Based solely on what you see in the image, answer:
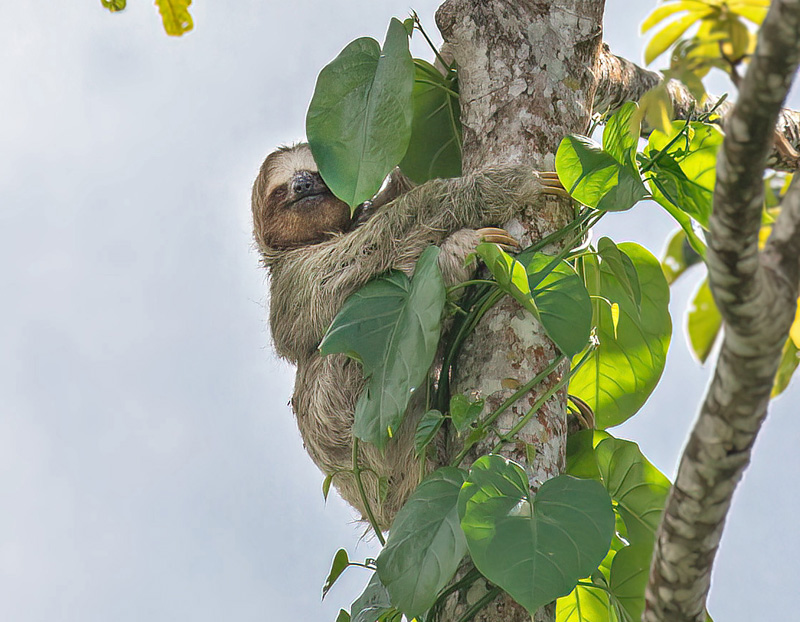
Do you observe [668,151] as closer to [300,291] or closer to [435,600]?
[435,600]

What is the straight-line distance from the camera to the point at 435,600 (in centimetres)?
229

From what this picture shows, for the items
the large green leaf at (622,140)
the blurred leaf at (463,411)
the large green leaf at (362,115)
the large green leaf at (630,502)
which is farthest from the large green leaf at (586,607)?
the large green leaf at (362,115)

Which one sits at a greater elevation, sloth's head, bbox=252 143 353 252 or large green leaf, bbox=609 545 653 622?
sloth's head, bbox=252 143 353 252

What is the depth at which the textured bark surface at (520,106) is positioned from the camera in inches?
102

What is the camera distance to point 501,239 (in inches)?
110

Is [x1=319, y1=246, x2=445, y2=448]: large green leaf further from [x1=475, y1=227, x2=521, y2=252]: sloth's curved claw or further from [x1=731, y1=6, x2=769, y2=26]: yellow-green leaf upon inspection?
[x1=731, y1=6, x2=769, y2=26]: yellow-green leaf

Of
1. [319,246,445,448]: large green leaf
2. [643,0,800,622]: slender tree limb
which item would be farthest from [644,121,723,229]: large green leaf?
[643,0,800,622]: slender tree limb

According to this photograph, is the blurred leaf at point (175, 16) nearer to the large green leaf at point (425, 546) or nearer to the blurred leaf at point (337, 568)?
the large green leaf at point (425, 546)

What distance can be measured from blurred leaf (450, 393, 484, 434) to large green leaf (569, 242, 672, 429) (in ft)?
2.24

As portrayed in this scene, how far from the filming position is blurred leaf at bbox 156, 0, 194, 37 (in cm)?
237

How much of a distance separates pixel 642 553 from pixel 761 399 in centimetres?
137

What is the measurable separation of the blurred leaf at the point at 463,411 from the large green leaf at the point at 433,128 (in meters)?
1.15

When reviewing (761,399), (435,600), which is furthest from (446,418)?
(761,399)

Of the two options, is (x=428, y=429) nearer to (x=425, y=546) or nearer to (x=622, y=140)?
(x=425, y=546)
